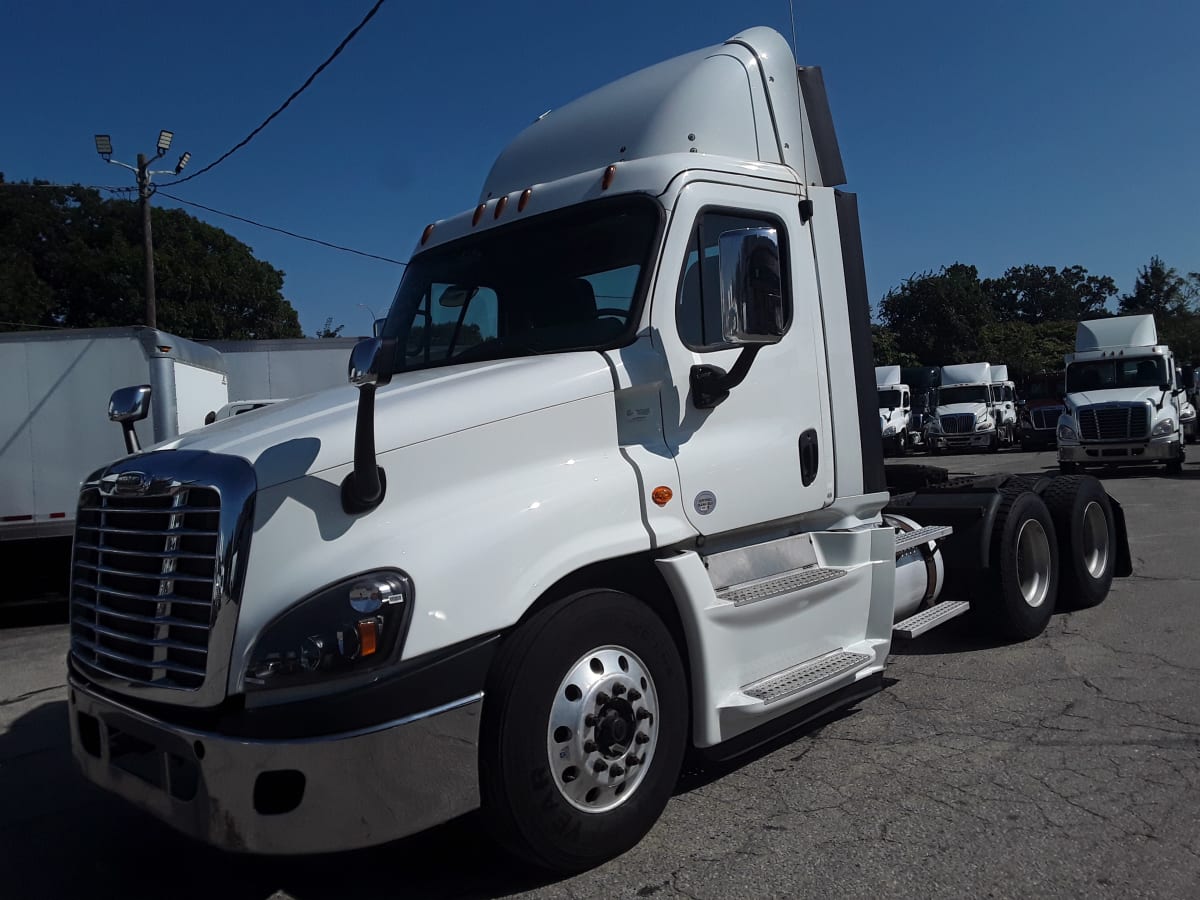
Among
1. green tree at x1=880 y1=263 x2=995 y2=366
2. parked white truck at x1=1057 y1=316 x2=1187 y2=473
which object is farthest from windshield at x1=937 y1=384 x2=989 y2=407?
green tree at x1=880 y1=263 x2=995 y2=366

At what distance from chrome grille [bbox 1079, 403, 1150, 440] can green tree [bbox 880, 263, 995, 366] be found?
3228 centimetres

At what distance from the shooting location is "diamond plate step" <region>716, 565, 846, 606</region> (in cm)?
410

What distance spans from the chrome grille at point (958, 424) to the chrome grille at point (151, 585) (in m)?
30.4

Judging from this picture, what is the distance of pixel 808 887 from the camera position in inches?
133

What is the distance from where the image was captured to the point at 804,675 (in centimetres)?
436

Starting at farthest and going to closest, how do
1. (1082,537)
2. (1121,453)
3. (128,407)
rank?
(1121,453), (1082,537), (128,407)

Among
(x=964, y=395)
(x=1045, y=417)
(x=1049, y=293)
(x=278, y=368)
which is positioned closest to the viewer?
(x=278, y=368)

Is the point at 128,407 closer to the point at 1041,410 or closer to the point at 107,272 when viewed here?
the point at 1041,410

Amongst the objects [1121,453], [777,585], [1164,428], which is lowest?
[1121,453]

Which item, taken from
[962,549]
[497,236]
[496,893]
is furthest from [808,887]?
[962,549]

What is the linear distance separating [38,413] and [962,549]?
9.08 m

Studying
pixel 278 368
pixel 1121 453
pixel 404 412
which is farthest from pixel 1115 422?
pixel 404 412

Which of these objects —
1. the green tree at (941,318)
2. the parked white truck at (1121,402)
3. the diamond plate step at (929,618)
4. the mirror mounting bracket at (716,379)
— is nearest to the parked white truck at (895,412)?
the parked white truck at (1121,402)

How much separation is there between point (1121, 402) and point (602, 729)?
1964cm
